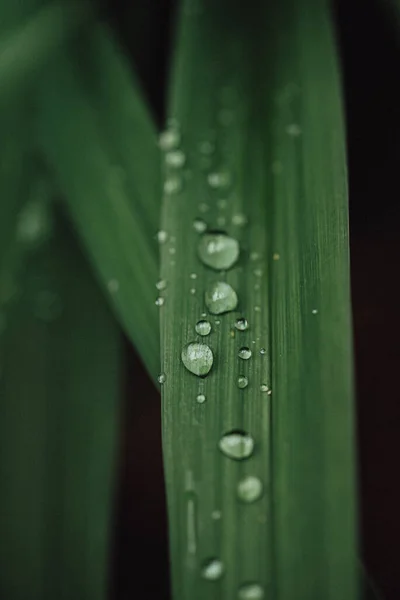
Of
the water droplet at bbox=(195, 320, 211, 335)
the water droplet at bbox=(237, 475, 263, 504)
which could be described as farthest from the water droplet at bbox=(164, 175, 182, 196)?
the water droplet at bbox=(237, 475, 263, 504)

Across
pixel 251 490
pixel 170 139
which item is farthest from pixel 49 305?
pixel 251 490

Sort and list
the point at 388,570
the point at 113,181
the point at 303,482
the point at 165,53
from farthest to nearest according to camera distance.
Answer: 1. the point at 165,53
2. the point at 388,570
3. the point at 113,181
4. the point at 303,482

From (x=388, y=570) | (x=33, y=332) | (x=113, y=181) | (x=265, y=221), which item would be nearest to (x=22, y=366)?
(x=33, y=332)

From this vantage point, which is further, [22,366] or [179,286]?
[22,366]

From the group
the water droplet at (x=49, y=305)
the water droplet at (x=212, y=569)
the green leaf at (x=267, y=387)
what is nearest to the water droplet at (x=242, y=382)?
the green leaf at (x=267, y=387)

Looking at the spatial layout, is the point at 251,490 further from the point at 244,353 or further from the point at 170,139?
the point at 170,139

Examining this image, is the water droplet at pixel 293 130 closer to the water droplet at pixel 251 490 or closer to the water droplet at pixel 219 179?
the water droplet at pixel 219 179

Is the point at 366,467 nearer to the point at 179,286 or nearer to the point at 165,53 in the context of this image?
the point at 179,286
